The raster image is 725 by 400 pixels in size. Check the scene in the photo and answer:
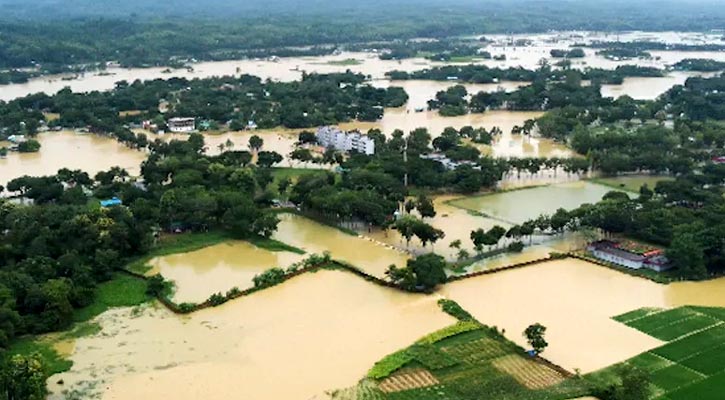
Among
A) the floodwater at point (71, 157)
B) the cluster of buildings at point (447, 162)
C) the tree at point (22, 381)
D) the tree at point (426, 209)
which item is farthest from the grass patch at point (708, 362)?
the floodwater at point (71, 157)

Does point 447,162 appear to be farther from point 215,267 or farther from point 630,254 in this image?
point 215,267

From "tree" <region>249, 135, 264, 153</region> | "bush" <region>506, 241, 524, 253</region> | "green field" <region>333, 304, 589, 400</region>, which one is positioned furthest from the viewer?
"tree" <region>249, 135, 264, 153</region>

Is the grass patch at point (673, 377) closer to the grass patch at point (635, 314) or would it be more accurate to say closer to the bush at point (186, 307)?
the grass patch at point (635, 314)

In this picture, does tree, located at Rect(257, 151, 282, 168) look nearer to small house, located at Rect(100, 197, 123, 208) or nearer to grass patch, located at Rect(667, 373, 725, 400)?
small house, located at Rect(100, 197, 123, 208)

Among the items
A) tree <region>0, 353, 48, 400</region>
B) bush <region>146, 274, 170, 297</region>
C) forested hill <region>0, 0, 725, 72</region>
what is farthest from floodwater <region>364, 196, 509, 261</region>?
forested hill <region>0, 0, 725, 72</region>

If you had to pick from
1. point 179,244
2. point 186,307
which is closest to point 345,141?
point 179,244

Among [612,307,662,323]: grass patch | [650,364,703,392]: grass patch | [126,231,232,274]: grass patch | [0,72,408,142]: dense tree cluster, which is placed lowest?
[650,364,703,392]: grass patch
